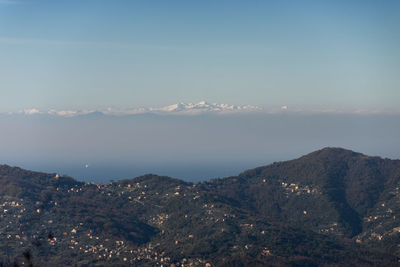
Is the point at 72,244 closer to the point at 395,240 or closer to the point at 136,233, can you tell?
the point at 136,233

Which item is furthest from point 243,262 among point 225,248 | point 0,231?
point 0,231

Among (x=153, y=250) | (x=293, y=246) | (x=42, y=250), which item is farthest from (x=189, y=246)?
(x=42, y=250)

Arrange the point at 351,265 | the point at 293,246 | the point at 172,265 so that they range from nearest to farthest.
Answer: the point at 172,265, the point at 351,265, the point at 293,246

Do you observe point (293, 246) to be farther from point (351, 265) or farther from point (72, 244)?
point (72, 244)

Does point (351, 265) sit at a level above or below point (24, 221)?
below

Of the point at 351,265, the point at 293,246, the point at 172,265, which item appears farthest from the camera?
the point at 293,246

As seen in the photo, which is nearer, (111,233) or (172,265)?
(172,265)

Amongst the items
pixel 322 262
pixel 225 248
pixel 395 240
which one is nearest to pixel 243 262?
pixel 225 248

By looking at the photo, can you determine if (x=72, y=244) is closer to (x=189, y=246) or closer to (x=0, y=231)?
(x=0, y=231)

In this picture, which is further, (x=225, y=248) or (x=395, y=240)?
(x=395, y=240)
